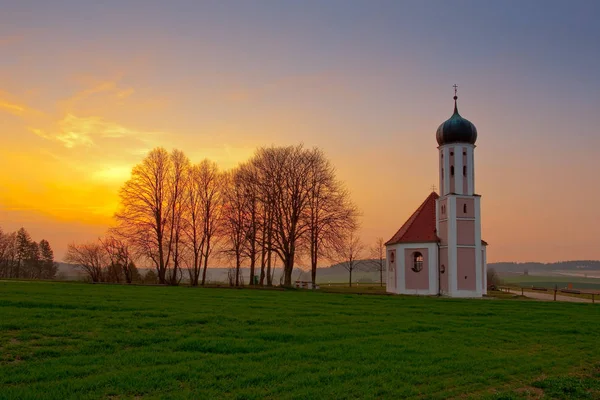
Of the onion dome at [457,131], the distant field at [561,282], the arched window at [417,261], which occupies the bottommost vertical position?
the distant field at [561,282]

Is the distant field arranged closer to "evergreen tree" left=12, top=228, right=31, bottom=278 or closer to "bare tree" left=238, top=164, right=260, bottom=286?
"bare tree" left=238, top=164, right=260, bottom=286

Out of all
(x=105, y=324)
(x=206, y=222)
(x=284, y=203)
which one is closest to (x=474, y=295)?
(x=284, y=203)

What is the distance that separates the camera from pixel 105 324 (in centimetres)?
1308

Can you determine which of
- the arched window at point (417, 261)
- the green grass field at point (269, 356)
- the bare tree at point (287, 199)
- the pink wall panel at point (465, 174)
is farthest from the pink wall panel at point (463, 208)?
the green grass field at point (269, 356)

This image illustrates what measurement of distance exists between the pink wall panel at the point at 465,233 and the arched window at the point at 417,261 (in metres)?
3.76

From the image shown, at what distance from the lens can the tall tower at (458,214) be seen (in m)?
41.2

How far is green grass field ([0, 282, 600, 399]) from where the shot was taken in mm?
8469

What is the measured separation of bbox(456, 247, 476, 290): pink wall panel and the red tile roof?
247 cm

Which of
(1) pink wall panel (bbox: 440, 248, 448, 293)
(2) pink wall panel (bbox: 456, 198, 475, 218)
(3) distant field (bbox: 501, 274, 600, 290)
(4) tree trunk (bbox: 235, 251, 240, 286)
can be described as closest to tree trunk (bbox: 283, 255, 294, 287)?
(4) tree trunk (bbox: 235, 251, 240, 286)

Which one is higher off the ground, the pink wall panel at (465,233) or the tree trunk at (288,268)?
the pink wall panel at (465,233)

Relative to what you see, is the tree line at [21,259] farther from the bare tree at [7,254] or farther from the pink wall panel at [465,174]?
the pink wall panel at [465,174]

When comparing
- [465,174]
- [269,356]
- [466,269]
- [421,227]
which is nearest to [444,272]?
[466,269]

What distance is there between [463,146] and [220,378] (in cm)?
3834

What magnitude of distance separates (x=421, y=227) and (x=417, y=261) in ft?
10.3
